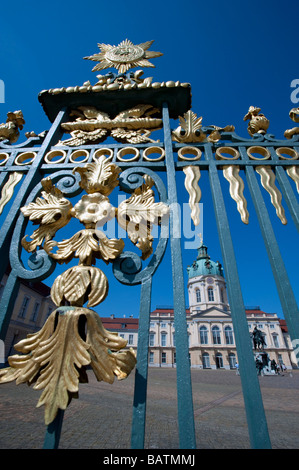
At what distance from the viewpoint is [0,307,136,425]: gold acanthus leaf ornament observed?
1.01 m

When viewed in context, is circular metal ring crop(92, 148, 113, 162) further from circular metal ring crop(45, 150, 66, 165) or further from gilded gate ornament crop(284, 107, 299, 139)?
gilded gate ornament crop(284, 107, 299, 139)

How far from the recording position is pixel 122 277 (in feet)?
4.47

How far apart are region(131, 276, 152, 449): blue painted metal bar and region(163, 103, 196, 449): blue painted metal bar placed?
154mm

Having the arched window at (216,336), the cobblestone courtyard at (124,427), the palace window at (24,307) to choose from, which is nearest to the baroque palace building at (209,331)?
the arched window at (216,336)

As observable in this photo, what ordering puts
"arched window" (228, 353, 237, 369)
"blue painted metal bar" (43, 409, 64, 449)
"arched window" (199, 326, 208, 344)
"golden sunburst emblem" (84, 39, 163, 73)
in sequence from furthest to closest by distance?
"arched window" (199, 326, 208, 344), "arched window" (228, 353, 237, 369), "golden sunburst emblem" (84, 39, 163, 73), "blue painted metal bar" (43, 409, 64, 449)

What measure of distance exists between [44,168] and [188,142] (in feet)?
4.33

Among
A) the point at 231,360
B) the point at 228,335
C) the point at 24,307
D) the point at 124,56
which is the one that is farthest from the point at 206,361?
the point at 124,56

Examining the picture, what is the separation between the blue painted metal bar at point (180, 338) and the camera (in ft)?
3.32

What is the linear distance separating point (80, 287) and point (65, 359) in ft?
1.17

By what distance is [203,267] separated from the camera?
45.2 meters

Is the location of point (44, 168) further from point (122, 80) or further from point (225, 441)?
point (225, 441)

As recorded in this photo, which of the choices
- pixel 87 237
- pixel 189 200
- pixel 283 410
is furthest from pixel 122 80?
pixel 283 410

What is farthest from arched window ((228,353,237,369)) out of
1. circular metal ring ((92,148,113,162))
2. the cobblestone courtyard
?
circular metal ring ((92,148,113,162))

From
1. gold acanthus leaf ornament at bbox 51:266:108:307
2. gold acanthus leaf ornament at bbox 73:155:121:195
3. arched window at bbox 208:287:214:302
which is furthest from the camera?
arched window at bbox 208:287:214:302
